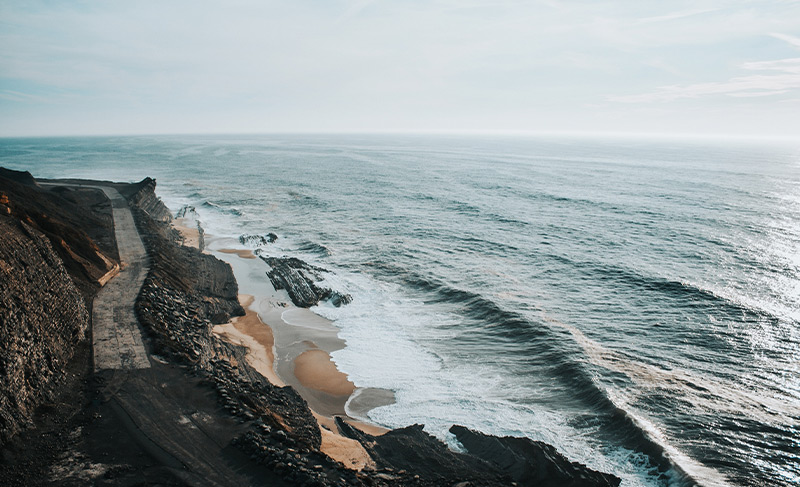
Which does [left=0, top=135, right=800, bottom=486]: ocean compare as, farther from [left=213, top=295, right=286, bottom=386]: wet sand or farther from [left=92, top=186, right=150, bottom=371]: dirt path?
[left=92, top=186, right=150, bottom=371]: dirt path

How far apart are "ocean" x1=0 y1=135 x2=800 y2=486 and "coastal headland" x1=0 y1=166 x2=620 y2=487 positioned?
5.86 feet

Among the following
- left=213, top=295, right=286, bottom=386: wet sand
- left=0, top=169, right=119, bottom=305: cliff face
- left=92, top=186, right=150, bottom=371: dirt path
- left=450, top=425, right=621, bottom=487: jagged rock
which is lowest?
left=450, top=425, right=621, bottom=487: jagged rock

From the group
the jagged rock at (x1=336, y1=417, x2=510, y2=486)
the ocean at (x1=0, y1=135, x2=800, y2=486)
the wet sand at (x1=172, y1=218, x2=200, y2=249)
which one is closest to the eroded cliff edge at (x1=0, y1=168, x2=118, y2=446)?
the jagged rock at (x1=336, y1=417, x2=510, y2=486)

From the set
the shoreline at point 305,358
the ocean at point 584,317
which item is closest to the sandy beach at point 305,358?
the shoreline at point 305,358

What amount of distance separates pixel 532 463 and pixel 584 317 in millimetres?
15437

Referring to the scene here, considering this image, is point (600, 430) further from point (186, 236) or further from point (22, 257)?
point (186, 236)

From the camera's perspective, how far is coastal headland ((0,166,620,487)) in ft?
40.8

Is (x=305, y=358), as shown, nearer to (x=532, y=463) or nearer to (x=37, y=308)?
(x=37, y=308)

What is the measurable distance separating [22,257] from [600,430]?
23.7 m

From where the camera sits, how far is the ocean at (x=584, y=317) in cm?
1803

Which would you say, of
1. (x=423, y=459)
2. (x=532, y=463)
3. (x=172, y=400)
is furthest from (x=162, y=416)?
(x=532, y=463)

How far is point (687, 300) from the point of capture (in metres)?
30.9

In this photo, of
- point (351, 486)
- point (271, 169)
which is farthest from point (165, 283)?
point (271, 169)

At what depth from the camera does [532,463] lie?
15562 millimetres
